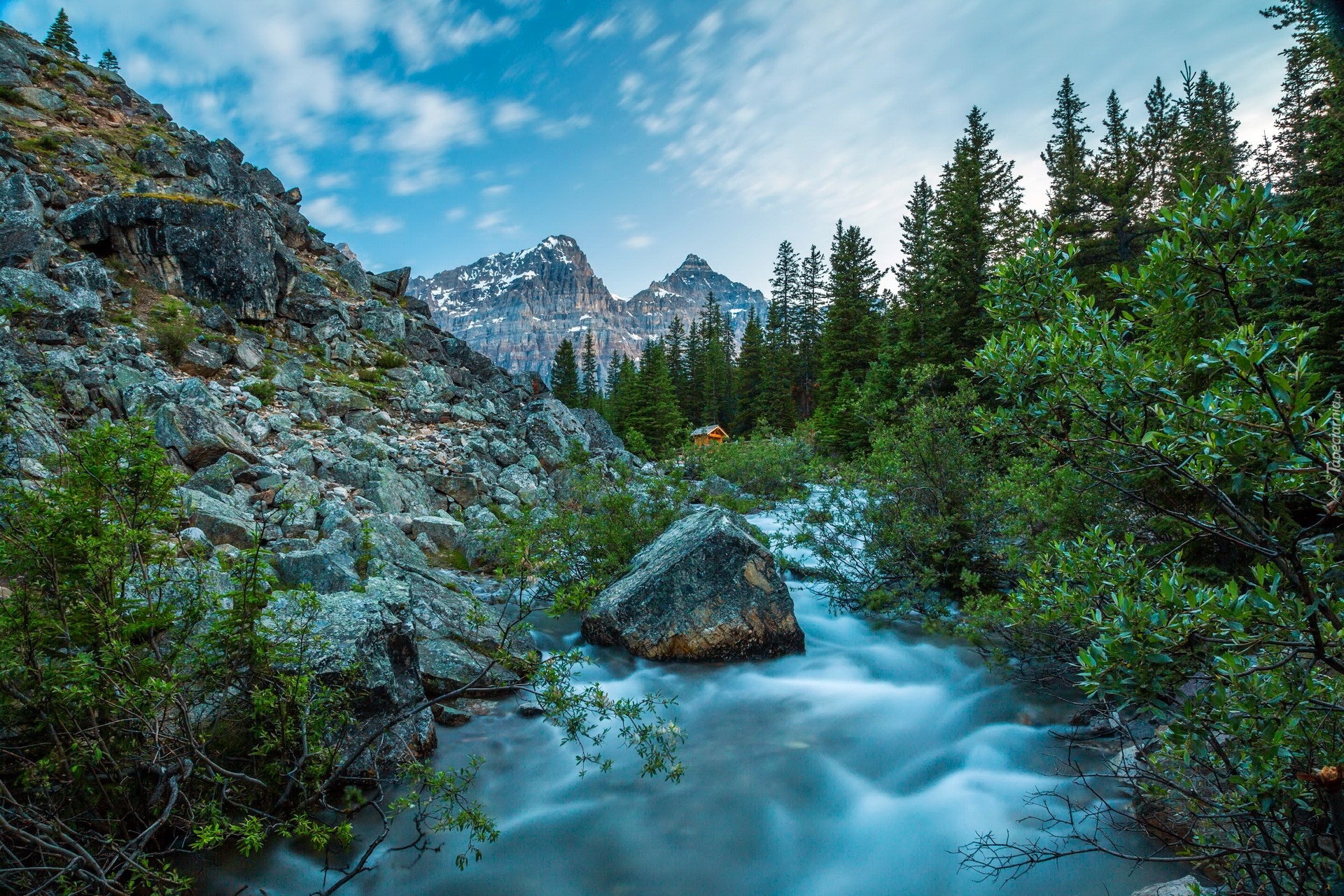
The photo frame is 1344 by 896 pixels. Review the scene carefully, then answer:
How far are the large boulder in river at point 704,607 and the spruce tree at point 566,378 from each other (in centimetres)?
4662

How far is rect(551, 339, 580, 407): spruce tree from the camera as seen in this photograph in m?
54.0

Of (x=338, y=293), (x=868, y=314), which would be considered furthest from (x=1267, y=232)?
(x=868, y=314)

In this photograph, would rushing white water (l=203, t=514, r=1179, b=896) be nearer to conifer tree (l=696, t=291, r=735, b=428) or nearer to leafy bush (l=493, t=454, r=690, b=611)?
leafy bush (l=493, t=454, r=690, b=611)

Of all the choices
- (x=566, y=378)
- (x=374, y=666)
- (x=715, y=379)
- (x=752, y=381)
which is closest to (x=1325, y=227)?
(x=374, y=666)

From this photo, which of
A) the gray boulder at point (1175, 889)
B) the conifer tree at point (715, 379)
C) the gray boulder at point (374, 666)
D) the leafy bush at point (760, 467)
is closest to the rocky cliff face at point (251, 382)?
the gray boulder at point (374, 666)

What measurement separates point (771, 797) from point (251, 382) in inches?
574

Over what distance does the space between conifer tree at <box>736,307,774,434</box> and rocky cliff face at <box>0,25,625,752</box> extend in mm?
23420

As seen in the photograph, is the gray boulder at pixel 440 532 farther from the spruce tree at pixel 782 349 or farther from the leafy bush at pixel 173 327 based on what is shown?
the spruce tree at pixel 782 349

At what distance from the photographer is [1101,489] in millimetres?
5922

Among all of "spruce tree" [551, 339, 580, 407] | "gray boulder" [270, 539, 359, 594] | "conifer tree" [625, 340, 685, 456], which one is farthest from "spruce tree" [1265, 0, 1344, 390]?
"spruce tree" [551, 339, 580, 407]

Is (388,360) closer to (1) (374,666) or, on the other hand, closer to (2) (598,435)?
(2) (598,435)

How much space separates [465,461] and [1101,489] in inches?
547

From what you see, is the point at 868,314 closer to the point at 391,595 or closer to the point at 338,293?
the point at 338,293

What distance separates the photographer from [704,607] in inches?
298
